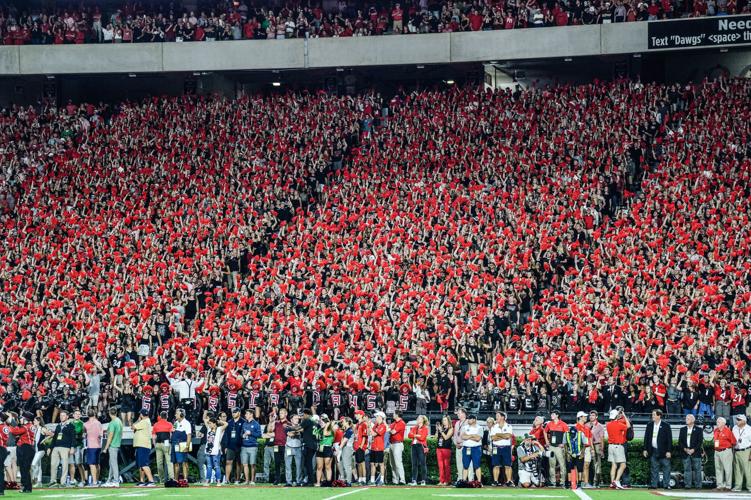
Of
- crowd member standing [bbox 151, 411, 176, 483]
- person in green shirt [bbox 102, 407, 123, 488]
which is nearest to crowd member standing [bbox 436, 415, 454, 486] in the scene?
crowd member standing [bbox 151, 411, 176, 483]

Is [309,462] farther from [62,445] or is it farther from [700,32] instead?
[700,32]

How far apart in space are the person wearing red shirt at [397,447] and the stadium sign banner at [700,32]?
2113 cm

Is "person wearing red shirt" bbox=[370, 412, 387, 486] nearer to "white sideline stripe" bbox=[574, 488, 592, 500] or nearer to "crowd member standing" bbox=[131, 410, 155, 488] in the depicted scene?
"white sideline stripe" bbox=[574, 488, 592, 500]

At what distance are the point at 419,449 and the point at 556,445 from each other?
2.64 metres

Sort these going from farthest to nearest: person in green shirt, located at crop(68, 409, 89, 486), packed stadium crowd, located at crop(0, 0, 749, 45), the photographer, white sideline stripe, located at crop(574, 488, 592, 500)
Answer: packed stadium crowd, located at crop(0, 0, 749, 45), person in green shirt, located at crop(68, 409, 89, 486), the photographer, white sideline stripe, located at crop(574, 488, 592, 500)

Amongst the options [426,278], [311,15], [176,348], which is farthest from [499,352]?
[311,15]

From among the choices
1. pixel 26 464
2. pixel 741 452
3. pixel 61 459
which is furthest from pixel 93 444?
pixel 741 452

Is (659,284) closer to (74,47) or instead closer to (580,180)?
(580,180)

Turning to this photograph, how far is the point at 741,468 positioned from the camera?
2286cm

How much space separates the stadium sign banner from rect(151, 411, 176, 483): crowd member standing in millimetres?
23156

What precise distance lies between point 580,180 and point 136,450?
15.4 m

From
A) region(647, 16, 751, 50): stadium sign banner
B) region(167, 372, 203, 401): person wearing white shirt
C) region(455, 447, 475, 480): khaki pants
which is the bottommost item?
region(455, 447, 475, 480): khaki pants

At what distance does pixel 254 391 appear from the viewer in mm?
26672

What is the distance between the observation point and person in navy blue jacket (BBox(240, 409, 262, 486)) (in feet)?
79.2
